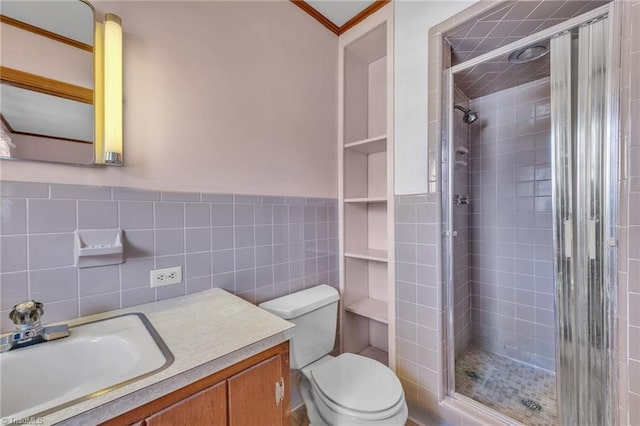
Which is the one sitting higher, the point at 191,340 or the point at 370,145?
the point at 370,145

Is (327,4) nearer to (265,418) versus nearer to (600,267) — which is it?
(600,267)

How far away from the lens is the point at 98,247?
95cm

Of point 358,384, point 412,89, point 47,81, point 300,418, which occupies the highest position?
point 412,89

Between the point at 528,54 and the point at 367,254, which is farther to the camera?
the point at 367,254

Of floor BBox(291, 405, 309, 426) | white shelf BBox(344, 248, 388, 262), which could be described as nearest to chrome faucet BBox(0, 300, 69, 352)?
floor BBox(291, 405, 309, 426)

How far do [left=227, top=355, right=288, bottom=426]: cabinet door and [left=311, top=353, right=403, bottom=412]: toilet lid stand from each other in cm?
39

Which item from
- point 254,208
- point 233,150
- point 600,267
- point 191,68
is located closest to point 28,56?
point 191,68

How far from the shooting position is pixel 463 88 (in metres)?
1.85

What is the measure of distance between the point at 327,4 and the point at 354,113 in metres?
0.70

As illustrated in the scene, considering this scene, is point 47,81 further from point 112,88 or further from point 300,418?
point 300,418

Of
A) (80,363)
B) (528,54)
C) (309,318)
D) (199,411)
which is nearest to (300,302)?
(309,318)

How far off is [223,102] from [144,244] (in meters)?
0.77

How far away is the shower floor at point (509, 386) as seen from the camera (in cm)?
152

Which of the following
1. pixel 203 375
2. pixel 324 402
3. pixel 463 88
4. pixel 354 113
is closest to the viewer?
pixel 203 375
